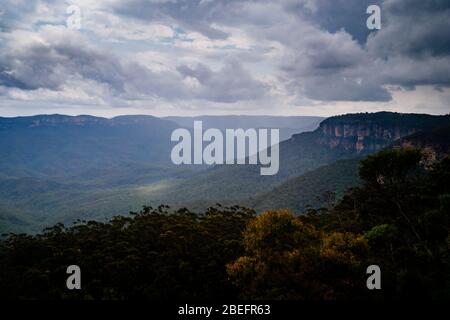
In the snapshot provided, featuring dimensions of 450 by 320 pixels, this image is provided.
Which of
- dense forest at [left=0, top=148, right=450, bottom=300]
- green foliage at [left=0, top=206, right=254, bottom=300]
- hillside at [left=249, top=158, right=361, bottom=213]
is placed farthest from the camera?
hillside at [left=249, top=158, right=361, bottom=213]

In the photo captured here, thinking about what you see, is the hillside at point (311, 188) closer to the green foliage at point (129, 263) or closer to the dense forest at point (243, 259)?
the dense forest at point (243, 259)

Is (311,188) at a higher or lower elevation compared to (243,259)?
higher

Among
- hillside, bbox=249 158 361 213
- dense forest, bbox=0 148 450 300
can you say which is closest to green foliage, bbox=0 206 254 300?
dense forest, bbox=0 148 450 300

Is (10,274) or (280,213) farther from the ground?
(280,213)

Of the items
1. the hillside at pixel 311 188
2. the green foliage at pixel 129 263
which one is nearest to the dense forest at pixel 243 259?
the green foliage at pixel 129 263

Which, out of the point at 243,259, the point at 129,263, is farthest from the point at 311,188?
the point at 243,259

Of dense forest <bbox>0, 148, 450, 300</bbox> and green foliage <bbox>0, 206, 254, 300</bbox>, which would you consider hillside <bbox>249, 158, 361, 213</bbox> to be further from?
green foliage <bbox>0, 206, 254, 300</bbox>

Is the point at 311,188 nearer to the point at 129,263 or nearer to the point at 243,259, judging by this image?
the point at 129,263
